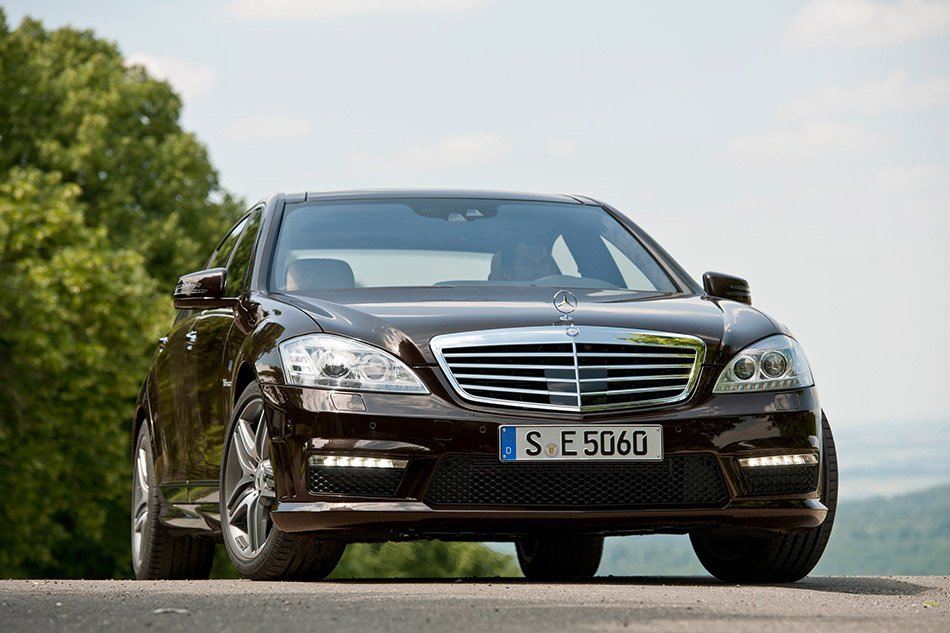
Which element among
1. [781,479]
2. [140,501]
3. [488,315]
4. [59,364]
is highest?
[488,315]

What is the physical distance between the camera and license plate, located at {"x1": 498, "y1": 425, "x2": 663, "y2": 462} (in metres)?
5.69

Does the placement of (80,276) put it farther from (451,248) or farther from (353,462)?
(353,462)

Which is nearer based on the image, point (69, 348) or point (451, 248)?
point (451, 248)

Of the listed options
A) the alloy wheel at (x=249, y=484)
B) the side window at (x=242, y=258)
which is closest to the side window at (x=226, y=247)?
the side window at (x=242, y=258)

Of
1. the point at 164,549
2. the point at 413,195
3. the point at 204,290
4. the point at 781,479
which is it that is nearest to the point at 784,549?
the point at 781,479

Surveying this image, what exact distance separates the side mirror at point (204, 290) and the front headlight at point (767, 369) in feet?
7.67

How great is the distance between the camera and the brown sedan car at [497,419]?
18.7 ft

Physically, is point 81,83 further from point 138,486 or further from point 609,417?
point 609,417

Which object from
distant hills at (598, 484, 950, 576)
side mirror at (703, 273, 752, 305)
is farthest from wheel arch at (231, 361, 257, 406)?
distant hills at (598, 484, 950, 576)

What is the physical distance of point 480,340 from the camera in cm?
586

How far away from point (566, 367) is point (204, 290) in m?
1.93

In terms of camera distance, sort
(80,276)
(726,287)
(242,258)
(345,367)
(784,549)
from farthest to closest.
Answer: (80,276), (242,258), (726,287), (784,549), (345,367)

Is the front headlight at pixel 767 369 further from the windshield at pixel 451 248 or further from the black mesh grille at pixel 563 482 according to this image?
the windshield at pixel 451 248

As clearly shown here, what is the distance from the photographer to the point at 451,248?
7.25m
